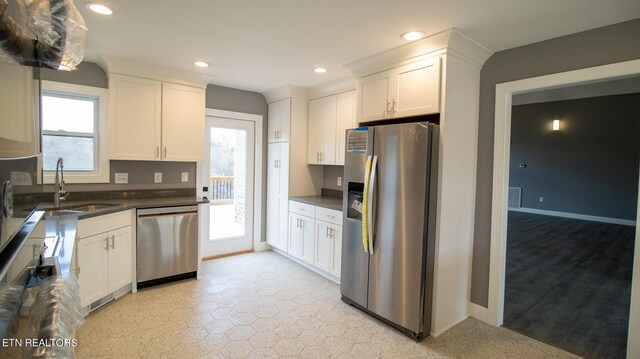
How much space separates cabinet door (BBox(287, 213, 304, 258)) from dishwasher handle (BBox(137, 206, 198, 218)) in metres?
1.25

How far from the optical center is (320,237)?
369cm

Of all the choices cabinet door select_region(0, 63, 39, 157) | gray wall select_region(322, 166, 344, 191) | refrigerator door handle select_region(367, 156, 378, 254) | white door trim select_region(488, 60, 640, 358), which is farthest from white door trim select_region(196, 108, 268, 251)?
cabinet door select_region(0, 63, 39, 157)

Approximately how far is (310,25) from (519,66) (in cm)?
178

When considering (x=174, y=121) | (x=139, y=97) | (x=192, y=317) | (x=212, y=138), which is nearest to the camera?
(x=192, y=317)

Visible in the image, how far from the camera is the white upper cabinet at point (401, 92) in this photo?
8.27 ft

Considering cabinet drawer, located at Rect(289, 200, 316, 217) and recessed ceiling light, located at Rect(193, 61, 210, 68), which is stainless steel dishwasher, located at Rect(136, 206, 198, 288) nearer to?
cabinet drawer, located at Rect(289, 200, 316, 217)

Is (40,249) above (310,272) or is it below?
above

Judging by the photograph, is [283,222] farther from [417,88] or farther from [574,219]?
[574,219]

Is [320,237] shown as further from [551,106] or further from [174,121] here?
[551,106]

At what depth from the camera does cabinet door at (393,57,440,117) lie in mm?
2500

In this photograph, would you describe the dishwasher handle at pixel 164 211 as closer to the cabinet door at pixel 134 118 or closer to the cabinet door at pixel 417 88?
the cabinet door at pixel 134 118

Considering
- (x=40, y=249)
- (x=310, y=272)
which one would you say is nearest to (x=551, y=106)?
(x=310, y=272)

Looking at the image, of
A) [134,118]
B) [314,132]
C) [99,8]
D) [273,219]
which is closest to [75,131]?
[134,118]

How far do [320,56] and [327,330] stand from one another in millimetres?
2506
